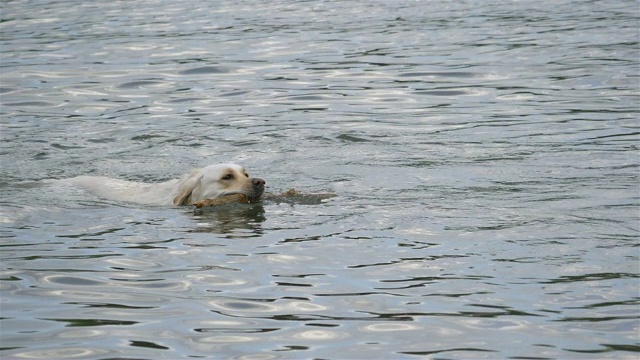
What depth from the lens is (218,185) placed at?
31.4ft

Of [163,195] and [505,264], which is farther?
[163,195]

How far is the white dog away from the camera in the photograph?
31.3ft

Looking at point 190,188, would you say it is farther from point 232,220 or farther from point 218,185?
point 232,220

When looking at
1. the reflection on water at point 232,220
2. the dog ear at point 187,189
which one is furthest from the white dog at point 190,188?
the reflection on water at point 232,220

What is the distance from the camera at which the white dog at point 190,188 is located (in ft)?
31.3

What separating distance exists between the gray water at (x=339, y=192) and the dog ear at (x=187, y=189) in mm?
202

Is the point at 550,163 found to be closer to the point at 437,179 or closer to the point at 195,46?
the point at 437,179

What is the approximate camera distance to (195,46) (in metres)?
20.0

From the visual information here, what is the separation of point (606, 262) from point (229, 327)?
2.52 metres

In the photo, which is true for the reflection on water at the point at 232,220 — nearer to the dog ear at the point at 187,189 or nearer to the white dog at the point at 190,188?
the white dog at the point at 190,188

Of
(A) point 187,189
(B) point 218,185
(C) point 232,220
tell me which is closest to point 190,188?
(A) point 187,189

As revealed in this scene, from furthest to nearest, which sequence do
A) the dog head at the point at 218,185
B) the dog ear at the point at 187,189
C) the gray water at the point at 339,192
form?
the dog ear at the point at 187,189
the dog head at the point at 218,185
the gray water at the point at 339,192

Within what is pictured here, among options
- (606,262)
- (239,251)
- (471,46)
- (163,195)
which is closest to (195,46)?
(471,46)

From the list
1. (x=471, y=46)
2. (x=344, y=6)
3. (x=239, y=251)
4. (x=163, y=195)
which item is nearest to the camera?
(x=239, y=251)
